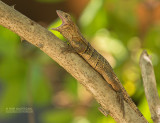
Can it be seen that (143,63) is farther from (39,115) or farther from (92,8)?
(39,115)

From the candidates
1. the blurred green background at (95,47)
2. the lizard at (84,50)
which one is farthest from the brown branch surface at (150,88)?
the blurred green background at (95,47)

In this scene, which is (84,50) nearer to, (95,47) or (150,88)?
(150,88)

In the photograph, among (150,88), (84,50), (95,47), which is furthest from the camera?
(95,47)

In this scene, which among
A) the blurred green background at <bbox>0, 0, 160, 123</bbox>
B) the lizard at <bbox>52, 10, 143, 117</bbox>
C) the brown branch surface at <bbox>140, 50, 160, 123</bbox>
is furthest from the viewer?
the blurred green background at <bbox>0, 0, 160, 123</bbox>

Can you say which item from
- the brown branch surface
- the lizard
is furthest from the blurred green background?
the brown branch surface

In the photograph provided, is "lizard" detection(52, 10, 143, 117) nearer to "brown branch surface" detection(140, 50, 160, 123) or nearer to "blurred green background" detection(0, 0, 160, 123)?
"brown branch surface" detection(140, 50, 160, 123)

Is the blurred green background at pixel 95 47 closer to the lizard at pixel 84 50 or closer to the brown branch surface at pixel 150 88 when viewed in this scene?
the lizard at pixel 84 50

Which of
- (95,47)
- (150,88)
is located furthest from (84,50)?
(95,47)

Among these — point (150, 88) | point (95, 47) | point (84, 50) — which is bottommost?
point (150, 88)

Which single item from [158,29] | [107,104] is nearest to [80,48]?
[107,104]
